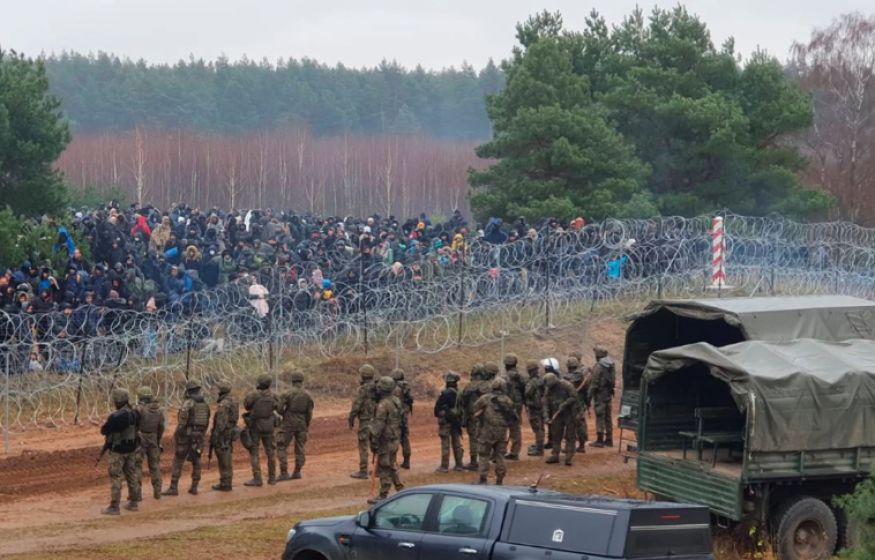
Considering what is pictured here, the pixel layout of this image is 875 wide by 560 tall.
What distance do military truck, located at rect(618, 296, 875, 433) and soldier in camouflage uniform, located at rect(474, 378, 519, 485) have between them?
1.56 metres

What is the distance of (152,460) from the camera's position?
18.4 m

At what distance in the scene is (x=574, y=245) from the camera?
1214 inches

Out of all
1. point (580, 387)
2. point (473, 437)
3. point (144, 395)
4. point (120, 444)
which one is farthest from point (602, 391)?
point (120, 444)

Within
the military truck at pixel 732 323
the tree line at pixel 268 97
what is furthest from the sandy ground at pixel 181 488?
the tree line at pixel 268 97

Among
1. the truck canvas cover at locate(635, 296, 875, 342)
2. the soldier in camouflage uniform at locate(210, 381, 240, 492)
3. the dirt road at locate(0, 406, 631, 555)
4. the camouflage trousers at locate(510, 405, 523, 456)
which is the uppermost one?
the truck canvas cover at locate(635, 296, 875, 342)

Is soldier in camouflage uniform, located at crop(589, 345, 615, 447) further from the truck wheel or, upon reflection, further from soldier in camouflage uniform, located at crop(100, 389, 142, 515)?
soldier in camouflage uniform, located at crop(100, 389, 142, 515)

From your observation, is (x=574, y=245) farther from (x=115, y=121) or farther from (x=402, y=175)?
(x=115, y=121)

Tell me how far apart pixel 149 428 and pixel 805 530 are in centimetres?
789

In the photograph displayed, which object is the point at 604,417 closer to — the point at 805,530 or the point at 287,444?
the point at 287,444

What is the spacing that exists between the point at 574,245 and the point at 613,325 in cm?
192

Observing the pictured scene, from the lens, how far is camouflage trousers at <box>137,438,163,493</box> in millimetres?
18125

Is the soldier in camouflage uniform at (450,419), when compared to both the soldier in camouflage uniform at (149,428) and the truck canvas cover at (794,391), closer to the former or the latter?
the soldier in camouflage uniform at (149,428)

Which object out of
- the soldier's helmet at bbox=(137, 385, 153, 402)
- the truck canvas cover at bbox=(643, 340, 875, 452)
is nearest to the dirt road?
the soldier's helmet at bbox=(137, 385, 153, 402)

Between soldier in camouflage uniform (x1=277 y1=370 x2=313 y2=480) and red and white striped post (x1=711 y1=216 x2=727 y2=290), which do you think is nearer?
soldier in camouflage uniform (x1=277 y1=370 x2=313 y2=480)
